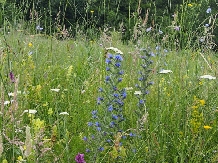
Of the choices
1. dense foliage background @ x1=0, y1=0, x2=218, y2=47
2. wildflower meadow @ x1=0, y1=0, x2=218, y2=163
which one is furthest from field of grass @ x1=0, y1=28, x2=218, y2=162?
dense foliage background @ x1=0, y1=0, x2=218, y2=47

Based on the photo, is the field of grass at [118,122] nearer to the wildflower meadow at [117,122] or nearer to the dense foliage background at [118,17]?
the wildflower meadow at [117,122]

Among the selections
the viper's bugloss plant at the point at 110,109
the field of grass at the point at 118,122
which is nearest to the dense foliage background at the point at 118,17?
the field of grass at the point at 118,122

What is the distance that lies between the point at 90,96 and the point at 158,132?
593mm

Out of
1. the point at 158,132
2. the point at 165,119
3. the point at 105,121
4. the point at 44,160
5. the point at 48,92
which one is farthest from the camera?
the point at 48,92

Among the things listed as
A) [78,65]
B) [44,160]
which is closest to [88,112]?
[44,160]

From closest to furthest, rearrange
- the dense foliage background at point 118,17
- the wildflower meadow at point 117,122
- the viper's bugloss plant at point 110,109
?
the wildflower meadow at point 117,122 < the viper's bugloss plant at point 110,109 < the dense foliage background at point 118,17

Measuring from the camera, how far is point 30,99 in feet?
7.47

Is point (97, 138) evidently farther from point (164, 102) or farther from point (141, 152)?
point (164, 102)

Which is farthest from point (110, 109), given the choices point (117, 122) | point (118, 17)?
point (118, 17)

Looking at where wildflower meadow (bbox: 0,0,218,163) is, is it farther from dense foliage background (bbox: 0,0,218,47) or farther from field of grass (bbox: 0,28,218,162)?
dense foliage background (bbox: 0,0,218,47)

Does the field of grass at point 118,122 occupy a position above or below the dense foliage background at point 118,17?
below

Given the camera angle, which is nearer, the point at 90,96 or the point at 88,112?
the point at 88,112

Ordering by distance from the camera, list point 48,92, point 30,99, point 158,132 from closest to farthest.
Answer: point 158,132 → point 30,99 → point 48,92

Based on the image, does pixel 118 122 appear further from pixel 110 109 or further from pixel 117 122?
pixel 110 109
